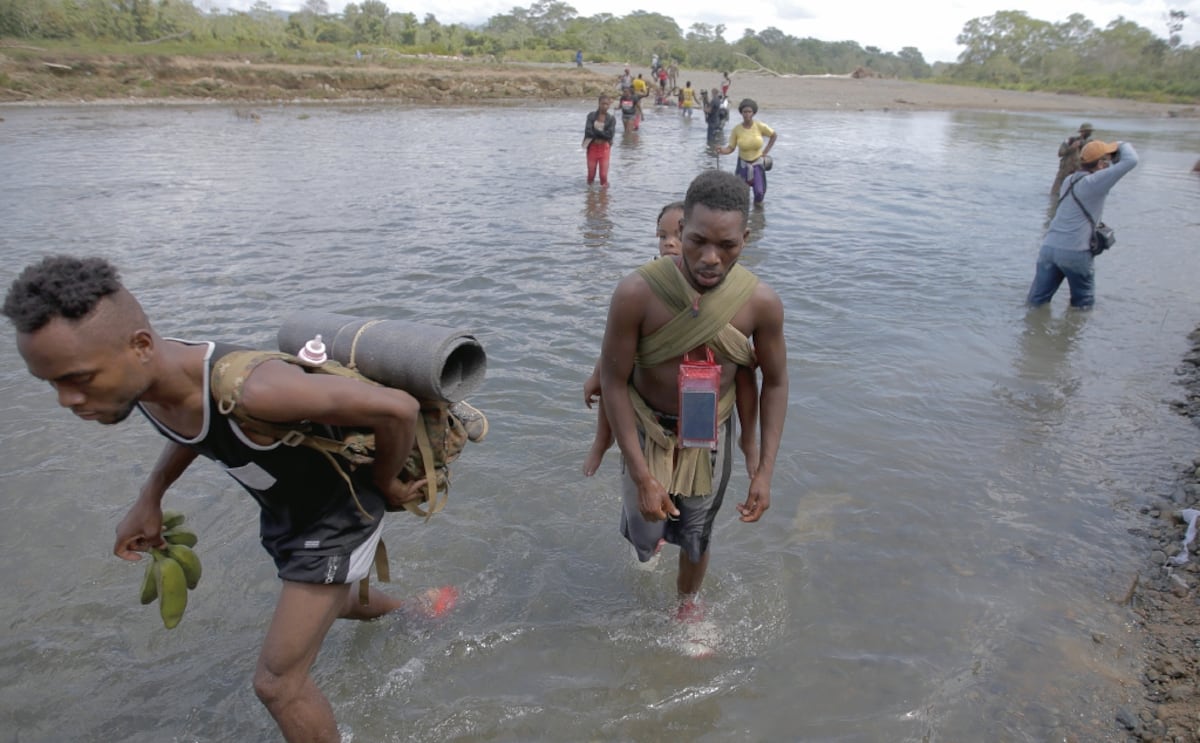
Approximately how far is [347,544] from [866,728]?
85.2 inches

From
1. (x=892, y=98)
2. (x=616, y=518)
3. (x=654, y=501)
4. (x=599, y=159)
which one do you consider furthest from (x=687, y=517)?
(x=892, y=98)

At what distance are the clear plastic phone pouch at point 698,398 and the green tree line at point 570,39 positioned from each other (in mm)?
49143

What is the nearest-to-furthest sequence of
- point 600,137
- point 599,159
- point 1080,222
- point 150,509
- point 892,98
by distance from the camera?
1. point 150,509
2. point 1080,222
3. point 600,137
4. point 599,159
5. point 892,98

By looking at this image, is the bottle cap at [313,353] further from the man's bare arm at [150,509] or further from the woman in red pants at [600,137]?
the woman in red pants at [600,137]

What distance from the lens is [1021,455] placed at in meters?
5.14

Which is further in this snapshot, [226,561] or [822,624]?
[226,561]

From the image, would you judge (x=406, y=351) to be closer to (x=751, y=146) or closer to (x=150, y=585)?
A: (x=150, y=585)

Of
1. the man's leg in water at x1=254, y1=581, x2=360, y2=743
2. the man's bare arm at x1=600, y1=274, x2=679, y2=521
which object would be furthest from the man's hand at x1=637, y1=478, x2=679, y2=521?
the man's leg in water at x1=254, y1=581, x2=360, y2=743

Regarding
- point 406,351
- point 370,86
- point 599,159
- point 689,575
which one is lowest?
point 689,575

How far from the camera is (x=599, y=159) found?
1388cm

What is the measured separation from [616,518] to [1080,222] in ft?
18.7

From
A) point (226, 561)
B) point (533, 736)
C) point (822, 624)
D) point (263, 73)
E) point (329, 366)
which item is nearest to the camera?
point (329, 366)

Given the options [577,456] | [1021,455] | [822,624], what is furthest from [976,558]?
[577,456]

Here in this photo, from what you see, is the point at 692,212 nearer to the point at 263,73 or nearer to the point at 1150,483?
the point at 1150,483
